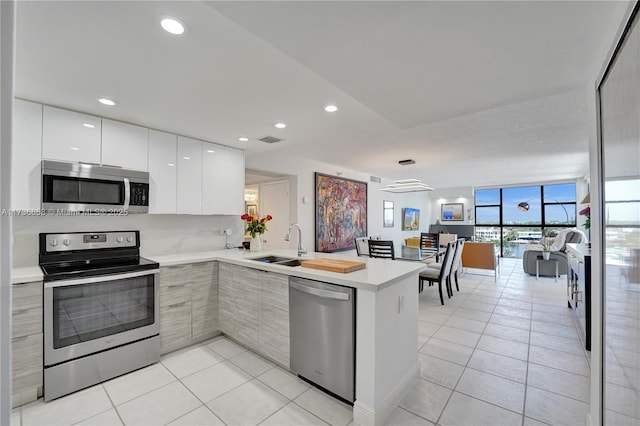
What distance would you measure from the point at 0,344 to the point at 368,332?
1.72m

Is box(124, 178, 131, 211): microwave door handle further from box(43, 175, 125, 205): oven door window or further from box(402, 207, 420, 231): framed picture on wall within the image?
box(402, 207, 420, 231): framed picture on wall

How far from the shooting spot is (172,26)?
1.45 metres

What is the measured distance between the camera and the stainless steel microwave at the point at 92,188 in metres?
2.31

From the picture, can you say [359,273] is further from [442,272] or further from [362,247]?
[362,247]

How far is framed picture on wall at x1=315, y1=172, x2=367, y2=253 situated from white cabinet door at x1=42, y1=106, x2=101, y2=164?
3.37 m

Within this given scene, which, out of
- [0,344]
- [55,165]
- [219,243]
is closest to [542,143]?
[219,243]

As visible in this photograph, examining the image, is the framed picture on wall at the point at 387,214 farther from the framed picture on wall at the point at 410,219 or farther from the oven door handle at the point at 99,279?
the oven door handle at the point at 99,279

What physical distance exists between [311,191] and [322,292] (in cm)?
337

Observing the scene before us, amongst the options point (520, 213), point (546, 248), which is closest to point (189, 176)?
point (546, 248)

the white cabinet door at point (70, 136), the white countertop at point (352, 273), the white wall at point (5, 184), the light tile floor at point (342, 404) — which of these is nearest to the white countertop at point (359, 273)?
the white countertop at point (352, 273)

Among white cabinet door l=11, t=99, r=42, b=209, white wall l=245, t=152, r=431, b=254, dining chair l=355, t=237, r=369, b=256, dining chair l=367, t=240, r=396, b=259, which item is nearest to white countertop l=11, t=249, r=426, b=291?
white cabinet door l=11, t=99, r=42, b=209

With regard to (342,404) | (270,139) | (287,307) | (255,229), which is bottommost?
(342,404)

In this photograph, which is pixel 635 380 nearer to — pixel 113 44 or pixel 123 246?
pixel 113 44

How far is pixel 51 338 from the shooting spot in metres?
2.06
